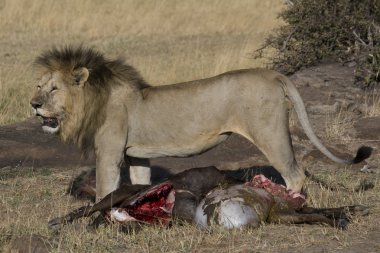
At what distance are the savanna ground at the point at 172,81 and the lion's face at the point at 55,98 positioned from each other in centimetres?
72

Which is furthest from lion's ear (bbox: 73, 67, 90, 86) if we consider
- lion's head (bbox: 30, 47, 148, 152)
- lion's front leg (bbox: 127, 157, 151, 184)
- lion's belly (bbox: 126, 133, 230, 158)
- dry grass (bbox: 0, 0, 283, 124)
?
dry grass (bbox: 0, 0, 283, 124)

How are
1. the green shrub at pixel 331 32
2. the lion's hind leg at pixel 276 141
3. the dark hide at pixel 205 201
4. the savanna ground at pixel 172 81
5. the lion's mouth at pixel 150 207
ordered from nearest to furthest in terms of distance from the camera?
the savanna ground at pixel 172 81 → the dark hide at pixel 205 201 → the lion's mouth at pixel 150 207 → the lion's hind leg at pixel 276 141 → the green shrub at pixel 331 32

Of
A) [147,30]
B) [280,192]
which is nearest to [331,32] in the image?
[280,192]

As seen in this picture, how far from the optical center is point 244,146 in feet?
32.1

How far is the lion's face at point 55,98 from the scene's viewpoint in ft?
22.3

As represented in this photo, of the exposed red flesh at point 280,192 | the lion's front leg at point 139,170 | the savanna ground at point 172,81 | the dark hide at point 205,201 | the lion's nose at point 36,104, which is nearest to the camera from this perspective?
the savanna ground at point 172,81

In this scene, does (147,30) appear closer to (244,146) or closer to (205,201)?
(244,146)

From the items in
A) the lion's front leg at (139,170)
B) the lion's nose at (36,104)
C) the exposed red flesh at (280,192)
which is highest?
the lion's nose at (36,104)

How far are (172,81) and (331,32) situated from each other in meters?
2.58

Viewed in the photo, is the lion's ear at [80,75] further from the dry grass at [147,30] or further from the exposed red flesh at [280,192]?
the dry grass at [147,30]

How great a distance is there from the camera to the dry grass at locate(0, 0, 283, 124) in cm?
1614

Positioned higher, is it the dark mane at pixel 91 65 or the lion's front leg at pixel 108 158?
the dark mane at pixel 91 65

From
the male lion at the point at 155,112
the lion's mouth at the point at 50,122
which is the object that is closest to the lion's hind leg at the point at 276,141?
the male lion at the point at 155,112

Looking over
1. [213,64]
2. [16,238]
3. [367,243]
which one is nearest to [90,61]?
[16,238]
